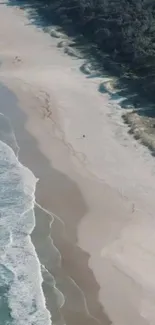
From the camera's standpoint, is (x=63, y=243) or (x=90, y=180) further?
(x=90, y=180)

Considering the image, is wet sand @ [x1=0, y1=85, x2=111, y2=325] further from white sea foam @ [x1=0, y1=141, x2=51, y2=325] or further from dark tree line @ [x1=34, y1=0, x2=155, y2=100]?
dark tree line @ [x1=34, y1=0, x2=155, y2=100]

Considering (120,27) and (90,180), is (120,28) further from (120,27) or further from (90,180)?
(90,180)

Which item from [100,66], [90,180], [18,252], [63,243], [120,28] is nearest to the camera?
[18,252]

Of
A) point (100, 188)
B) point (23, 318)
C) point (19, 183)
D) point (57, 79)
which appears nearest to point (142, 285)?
point (23, 318)

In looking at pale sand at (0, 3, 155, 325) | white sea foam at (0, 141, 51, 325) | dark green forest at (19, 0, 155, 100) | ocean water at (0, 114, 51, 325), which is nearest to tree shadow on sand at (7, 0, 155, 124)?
dark green forest at (19, 0, 155, 100)

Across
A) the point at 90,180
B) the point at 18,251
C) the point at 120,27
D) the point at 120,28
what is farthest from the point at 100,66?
the point at 18,251

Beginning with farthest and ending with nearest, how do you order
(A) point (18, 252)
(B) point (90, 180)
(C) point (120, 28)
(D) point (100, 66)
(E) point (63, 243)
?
(C) point (120, 28) < (D) point (100, 66) < (B) point (90, 180) < (E) point (63, 243) < (A) point (18, 252)

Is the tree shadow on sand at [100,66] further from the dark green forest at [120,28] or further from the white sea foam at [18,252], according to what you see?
the white sea foam at [18,252]

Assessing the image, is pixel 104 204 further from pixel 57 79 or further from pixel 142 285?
pixel 57 79
